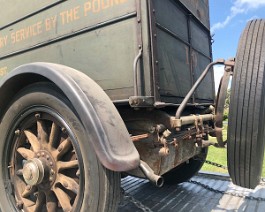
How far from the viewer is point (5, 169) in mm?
2779

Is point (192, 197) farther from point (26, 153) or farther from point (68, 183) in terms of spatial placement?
point (26, 153)

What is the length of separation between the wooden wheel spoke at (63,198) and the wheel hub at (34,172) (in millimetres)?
149

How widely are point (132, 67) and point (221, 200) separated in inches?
82.5

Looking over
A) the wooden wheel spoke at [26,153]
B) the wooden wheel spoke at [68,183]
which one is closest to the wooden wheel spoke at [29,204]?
the wooden wheel spoke at [26,153]

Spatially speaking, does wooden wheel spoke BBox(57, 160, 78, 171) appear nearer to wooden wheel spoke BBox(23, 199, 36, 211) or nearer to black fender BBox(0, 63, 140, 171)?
black fender BBox(0, 63, 140, 171)

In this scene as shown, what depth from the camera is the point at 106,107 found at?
6.88 ft

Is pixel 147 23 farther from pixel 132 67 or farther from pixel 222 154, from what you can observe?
pixel 222 154

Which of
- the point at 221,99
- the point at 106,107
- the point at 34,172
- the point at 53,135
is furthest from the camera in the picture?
the point at 221,99

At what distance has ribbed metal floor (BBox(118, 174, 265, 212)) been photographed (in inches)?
132

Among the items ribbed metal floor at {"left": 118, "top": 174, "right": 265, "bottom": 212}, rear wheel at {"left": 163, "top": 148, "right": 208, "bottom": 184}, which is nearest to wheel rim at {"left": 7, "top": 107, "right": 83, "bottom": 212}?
ribbed metal floor at {"left": 118, "top": 174, "right": 265, "bottom": 212}

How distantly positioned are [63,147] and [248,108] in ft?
4.73

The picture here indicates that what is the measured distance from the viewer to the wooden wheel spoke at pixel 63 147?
2.31 meters

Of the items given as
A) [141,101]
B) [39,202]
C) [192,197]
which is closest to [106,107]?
[141,101]

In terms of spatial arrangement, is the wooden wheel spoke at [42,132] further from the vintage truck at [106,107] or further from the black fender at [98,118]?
the black fender at [98,118]
